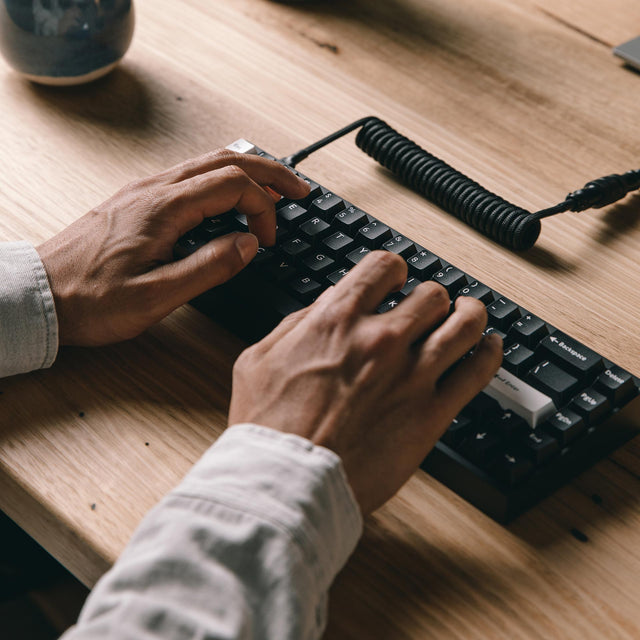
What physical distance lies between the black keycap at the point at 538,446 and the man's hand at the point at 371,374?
49 mm

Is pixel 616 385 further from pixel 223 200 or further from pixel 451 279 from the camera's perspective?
pixel 223 200

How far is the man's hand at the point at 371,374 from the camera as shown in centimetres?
56

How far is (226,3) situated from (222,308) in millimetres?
606

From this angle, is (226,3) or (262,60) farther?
(226,3)

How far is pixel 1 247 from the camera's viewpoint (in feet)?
2.28

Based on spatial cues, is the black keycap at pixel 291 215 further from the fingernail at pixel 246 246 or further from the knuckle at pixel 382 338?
the knuckle at pixel 382 338

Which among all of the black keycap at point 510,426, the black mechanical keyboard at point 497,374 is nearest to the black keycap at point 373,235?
the black mechanical keyboard at point 497,374

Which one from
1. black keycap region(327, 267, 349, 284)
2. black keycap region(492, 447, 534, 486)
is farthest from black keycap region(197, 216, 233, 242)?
black keycap region(492, 447, 534, 486)

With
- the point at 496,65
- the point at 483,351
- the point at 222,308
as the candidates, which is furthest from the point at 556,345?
the point at 496,65

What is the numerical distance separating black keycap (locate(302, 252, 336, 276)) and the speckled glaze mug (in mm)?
426

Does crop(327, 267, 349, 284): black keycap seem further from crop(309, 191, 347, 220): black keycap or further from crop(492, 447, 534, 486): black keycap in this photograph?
crop(492, 447, 534, 486): black keycap

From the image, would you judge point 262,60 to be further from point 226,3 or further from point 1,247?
point 1,247

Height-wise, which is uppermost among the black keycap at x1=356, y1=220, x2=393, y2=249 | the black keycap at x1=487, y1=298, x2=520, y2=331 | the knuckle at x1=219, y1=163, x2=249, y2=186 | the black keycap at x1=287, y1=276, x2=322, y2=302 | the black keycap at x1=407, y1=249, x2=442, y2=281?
the black keycap at x1=487, y1=298, x2=520, y2=331

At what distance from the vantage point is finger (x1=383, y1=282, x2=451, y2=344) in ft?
1.98
